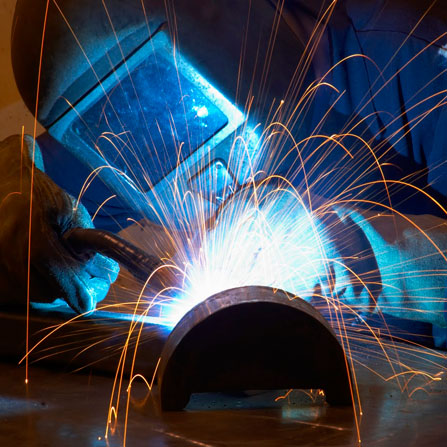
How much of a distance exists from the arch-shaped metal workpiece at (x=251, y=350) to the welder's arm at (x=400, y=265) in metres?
1.02

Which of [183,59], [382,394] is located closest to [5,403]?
[382,394]

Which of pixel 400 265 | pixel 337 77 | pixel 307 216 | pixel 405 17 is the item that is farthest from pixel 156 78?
pixel 400 265

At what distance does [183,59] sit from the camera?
2.55 m

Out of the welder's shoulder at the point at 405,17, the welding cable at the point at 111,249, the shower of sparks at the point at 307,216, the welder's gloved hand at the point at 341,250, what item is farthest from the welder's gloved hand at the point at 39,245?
the welder's shoulder at the point at 405,17

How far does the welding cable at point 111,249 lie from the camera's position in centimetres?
201

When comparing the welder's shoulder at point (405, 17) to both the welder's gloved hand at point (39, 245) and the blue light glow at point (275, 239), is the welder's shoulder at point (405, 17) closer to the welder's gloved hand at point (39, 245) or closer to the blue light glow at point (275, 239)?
the blue light glow at point (275, 239)

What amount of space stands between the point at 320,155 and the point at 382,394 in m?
1.33

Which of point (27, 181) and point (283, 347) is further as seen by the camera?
point (27, 181)

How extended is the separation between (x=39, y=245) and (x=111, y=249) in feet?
0.89

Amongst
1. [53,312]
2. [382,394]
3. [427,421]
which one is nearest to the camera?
[427,421]

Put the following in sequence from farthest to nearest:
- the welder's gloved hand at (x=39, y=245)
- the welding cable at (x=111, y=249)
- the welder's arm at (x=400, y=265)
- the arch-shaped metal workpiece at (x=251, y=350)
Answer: the welder's arm at (x=400, y=265), the welder's gloved hand at (x=39, y=245), the welding cable at (x=111, y=249), the arch-shaped metal workpiece at (x=251, y=350)

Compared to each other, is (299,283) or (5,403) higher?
(299,283)

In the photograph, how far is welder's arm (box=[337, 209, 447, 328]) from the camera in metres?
2.65

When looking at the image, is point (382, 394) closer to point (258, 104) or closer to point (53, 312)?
point (53, 312)
